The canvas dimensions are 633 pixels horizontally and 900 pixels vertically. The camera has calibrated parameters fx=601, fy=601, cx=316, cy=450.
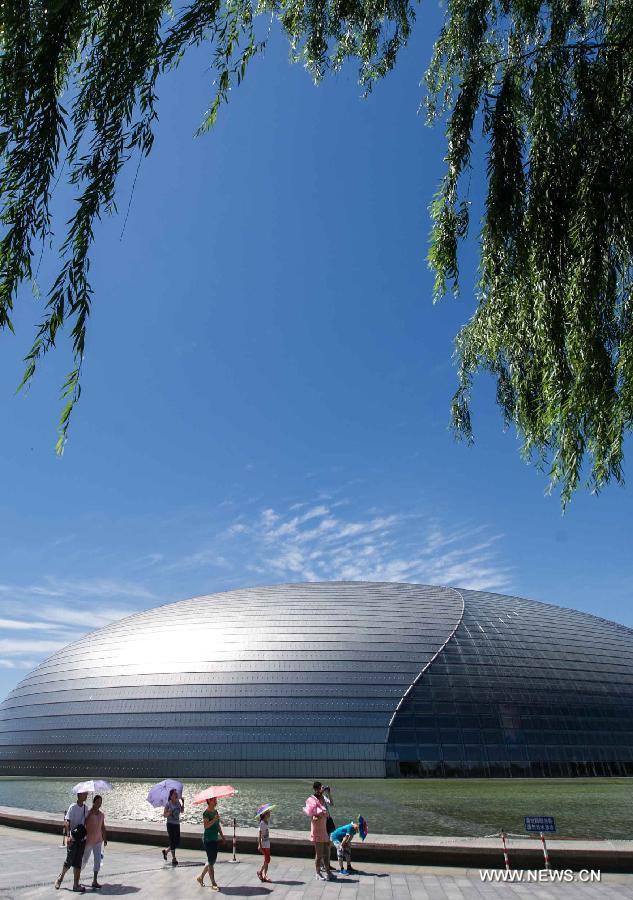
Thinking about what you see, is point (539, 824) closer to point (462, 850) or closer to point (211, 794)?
point (462, 850)

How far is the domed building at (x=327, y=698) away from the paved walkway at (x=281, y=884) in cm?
2647

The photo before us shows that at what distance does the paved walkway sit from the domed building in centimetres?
2647

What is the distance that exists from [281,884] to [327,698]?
30032 millimetres

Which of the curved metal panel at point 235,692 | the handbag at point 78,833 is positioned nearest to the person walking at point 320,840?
the handbag at point 78,833

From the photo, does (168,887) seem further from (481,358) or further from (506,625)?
(506,625)

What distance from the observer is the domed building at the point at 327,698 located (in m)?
36.4

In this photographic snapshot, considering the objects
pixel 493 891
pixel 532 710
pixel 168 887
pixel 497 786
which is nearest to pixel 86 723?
pixel 497 786

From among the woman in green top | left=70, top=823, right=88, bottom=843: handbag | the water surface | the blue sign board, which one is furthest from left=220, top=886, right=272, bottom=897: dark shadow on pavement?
the water surface

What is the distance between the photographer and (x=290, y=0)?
7504mm

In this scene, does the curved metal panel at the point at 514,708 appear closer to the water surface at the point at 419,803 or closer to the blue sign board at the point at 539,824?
the water surface at the point at 419,803

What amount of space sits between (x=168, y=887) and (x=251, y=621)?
1434 inches

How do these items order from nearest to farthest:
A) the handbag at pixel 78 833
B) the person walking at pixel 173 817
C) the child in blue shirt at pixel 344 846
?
the handbag at pixel 78 833, the child in blue shirt at pixel 344 846, the person walking at pixel 173 817

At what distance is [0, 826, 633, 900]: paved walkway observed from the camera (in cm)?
852

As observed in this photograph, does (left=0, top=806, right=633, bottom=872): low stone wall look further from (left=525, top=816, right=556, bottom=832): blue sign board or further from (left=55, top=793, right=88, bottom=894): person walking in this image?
(left=55, top=793, right=88, bottom=894): person walking
